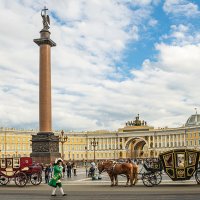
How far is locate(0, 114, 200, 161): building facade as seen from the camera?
4865 inches

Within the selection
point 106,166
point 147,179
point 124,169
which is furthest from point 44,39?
point 147,179

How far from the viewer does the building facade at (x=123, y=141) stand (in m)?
124

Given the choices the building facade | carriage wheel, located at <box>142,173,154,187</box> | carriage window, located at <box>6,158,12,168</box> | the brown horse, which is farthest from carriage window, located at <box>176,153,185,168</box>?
the building facade

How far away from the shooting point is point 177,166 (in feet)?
67.1

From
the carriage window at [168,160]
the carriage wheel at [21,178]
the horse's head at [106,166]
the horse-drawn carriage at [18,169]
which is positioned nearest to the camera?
the carriage window at [168,160]

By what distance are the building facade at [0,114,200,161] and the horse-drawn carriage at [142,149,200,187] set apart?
103 meters

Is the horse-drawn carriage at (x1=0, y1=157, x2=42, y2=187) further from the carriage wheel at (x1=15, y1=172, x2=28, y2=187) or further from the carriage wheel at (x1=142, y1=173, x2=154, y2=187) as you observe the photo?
the carriage wheel at (x1=142, y1=173, x2=154, y2=187)

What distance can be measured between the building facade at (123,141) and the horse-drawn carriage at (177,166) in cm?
10336

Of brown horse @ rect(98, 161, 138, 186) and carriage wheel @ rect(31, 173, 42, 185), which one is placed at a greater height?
brown horse @ rect(98, 161, 138, 186)

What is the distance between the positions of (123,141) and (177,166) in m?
119

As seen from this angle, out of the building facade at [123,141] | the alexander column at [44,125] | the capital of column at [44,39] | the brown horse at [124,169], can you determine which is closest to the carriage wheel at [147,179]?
the brown horse at [124,169]

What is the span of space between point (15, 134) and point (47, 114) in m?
83.3

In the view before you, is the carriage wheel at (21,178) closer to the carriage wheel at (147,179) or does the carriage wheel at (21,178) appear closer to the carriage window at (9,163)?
the carriage window at (9,163)

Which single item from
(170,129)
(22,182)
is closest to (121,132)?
(170,129)
